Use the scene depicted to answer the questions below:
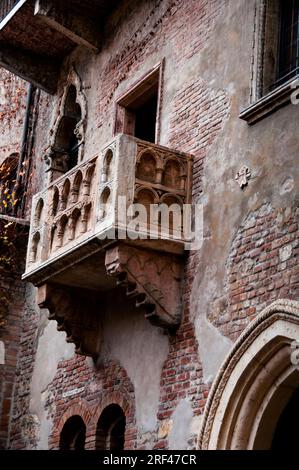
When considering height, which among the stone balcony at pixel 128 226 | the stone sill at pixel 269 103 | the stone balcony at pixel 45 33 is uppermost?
the stone balcony at pixel 45 33

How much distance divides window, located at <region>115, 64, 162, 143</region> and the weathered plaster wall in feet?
0.54

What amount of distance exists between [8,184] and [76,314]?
5278 millimetres

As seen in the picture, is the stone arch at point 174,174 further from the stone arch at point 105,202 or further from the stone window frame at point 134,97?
the stone window frame at point 134,97

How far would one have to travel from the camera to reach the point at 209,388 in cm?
876

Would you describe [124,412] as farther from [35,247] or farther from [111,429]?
[35,247]

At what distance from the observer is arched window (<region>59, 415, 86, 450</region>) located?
11.4 metres

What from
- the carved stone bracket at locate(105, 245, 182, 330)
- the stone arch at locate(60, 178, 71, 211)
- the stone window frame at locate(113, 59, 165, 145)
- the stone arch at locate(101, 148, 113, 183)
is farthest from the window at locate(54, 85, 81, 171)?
the carved stone bracket at locate(105, 245, 182, 330)

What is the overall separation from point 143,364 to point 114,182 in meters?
2.02

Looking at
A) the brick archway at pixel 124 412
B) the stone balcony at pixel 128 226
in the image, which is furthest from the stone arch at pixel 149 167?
the brick archway at pixel 124 412

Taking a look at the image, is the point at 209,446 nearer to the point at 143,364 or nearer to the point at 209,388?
the point at 209,388

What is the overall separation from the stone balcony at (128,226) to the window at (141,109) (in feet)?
5.38

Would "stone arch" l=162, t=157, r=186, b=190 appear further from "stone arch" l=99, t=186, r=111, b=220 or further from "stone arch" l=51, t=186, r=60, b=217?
"stone arch" l=51, t=186, r=60, b=217

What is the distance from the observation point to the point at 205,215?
9516 millimetres

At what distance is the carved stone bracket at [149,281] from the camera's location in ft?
31.0
